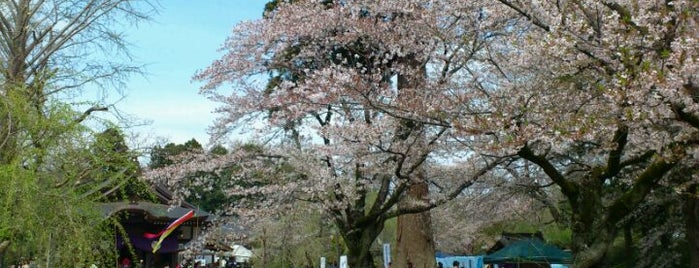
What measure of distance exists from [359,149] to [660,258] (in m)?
5.88

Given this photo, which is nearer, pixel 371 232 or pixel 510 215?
pixel 371 232

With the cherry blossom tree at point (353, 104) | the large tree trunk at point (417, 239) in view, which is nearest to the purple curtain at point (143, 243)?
the cherry blossom tree at point (353, 104)

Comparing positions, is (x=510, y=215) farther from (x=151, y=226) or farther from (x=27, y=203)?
(x=27, y=203)

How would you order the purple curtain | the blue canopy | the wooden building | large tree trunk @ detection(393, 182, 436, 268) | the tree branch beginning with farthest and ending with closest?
1. the purple curtain
2. the wooden building
3. the blue canopy
4. large tree trunk @ detection(393, 182, 436, 268)
5. the tree branch

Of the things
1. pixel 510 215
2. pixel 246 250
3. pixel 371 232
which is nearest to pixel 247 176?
pixel 371 232

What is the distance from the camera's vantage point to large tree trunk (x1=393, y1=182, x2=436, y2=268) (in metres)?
13.2

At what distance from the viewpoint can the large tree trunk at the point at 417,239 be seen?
13195 mm

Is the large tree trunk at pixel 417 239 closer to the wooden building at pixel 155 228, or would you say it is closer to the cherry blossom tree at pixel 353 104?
the cherry blossom tree at pixel 353 104

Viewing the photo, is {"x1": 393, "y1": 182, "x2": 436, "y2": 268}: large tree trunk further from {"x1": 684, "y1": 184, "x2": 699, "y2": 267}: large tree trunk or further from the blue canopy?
{"x1": 684, "y1": 184, "x2": 699, "y2": 267}: large tree trunk

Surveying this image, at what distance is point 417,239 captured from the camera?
13422 mm

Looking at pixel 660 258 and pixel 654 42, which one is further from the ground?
pixel 654 42

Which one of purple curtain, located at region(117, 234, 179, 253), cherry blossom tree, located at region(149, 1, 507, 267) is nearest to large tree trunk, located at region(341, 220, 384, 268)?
cherry blossom tree, located at region(149, 1, 507, 267)

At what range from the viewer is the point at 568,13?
290 inches

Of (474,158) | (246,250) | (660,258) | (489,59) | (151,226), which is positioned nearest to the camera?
(489,59)
